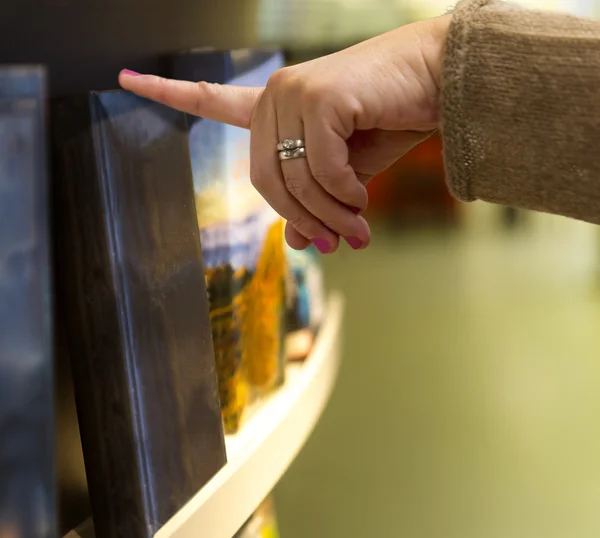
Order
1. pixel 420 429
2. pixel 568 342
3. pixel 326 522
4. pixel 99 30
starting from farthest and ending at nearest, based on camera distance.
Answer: pixel 568 342 → pixel 420 429 → pixel 326 522 → pixel 99 30

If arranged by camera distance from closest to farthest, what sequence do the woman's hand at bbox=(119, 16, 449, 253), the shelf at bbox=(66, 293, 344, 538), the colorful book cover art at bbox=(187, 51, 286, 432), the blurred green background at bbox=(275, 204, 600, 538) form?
the woman's hand at bbox=(119, 16, 449, 253) → the shelf at bbox=(66, 293, 344, 538) → the colorful book cover art at bbox=(187, 51, 286, 432) → the blurred green background at bbox=(275, 204, 600, 538)

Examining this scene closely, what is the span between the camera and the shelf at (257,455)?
0.63m

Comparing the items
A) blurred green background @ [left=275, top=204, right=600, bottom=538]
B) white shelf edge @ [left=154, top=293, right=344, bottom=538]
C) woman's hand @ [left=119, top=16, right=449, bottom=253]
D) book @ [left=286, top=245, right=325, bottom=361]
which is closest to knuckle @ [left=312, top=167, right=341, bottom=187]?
woman's hand @ [left=119, top=16, right=449, bottom=253]

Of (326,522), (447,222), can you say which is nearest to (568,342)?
(447,222)

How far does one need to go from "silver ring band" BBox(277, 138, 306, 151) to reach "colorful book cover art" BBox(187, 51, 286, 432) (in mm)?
187

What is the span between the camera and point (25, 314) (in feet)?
1.37

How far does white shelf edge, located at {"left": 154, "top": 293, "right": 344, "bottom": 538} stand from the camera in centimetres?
64

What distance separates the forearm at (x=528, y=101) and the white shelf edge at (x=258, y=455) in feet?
1.33

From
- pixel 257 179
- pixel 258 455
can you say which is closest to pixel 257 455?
pixel 258 455

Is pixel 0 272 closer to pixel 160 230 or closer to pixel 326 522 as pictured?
pixel 160 230

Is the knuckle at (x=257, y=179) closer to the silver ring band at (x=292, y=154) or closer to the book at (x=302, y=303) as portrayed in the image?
the silver ring band at (x=292, y=154)

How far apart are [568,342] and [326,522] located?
122cm

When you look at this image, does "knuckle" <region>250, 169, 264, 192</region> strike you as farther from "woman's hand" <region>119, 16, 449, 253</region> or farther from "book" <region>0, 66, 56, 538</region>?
"book" <region>0, 66, 56, 538</region>

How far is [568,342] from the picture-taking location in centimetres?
221
